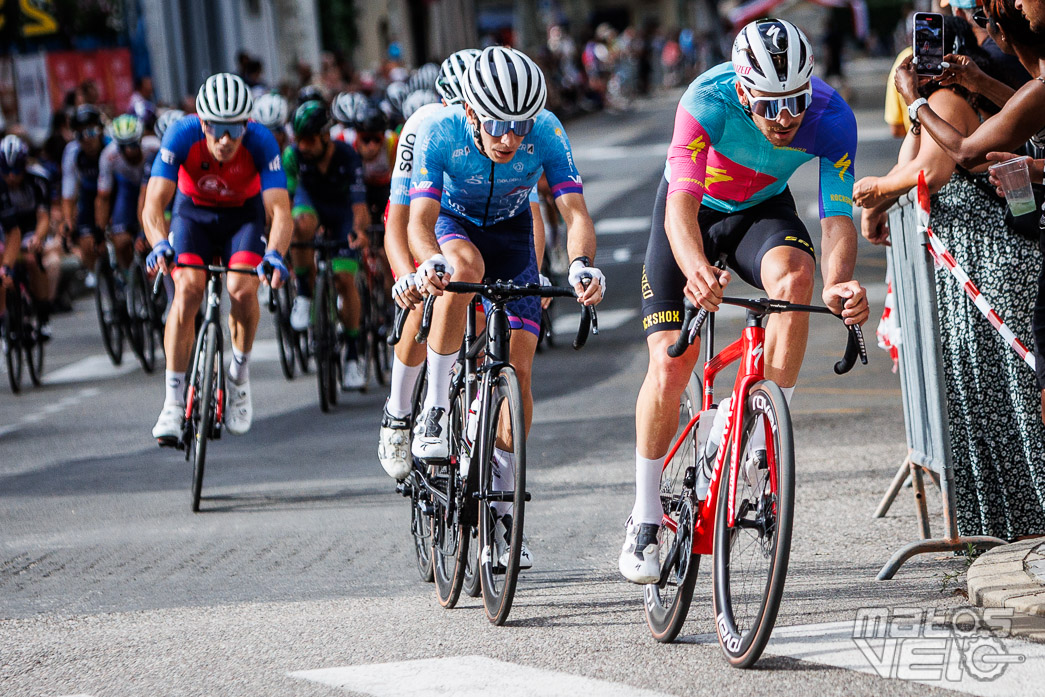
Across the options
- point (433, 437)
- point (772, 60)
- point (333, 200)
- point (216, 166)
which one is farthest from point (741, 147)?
point (333, 200)

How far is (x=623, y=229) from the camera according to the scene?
2202 centimetres

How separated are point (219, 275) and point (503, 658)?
4.45m

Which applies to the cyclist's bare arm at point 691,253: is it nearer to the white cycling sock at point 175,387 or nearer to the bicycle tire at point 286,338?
the white cycling sock at point 175,387

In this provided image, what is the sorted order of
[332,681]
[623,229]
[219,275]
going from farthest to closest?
[623,229] < [219,275] < [332,681]

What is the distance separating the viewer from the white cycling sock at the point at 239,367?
28.9ft

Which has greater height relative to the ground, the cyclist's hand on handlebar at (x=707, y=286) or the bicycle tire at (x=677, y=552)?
the cyclist's hand on handlebar at (x=707, y=286)

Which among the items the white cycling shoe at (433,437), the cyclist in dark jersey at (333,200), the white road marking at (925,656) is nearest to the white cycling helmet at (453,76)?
the white cycling shoe at (433,437)

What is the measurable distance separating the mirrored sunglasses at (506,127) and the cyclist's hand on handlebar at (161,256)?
9.85 ft

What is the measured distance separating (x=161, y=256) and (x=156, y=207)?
621mm

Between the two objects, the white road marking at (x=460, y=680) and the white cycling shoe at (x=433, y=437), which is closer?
the white road marking at (x=460, y=680)

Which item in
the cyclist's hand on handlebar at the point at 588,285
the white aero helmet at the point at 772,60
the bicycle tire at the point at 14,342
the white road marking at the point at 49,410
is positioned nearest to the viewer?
the white aero helmet at the point at 772,60

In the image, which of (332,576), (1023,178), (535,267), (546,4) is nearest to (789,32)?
(1023,178)

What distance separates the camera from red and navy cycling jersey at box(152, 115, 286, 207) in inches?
355

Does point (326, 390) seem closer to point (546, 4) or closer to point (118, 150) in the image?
point (118, 150)
